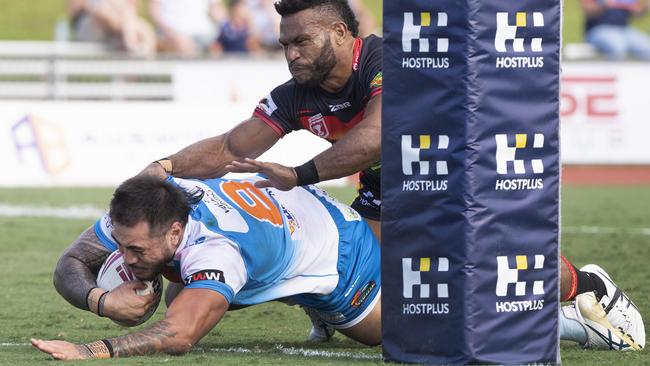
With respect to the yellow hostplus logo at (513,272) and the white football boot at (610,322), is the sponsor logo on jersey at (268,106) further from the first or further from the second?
the yellow hostplus logo at (513,272)

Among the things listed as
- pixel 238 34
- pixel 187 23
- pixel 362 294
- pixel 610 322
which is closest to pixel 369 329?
pixel 362 294

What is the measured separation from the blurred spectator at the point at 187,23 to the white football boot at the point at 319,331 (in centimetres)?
1330

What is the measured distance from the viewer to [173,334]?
18.2 feet

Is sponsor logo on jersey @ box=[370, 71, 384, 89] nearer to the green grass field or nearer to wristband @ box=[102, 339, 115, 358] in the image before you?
the green grass field

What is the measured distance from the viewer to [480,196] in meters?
5.11

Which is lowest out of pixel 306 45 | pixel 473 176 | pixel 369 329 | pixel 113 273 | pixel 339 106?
pixel 369 329

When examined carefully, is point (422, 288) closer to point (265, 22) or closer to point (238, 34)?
point (238, 34)

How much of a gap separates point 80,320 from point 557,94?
11.1ft

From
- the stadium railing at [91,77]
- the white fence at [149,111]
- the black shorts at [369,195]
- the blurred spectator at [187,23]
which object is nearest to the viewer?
the black shorts at [369,195]

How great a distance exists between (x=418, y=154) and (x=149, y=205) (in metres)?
1.26

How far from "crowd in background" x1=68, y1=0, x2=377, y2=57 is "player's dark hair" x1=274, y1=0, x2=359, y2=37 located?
12548 millimetres

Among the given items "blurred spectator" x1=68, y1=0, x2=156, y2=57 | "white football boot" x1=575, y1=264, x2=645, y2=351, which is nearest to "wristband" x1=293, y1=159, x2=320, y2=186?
"white football boot" x1=575, y1=264, x2=645, y2=351

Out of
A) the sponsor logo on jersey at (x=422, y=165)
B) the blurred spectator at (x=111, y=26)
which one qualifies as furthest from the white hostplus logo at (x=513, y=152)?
the blurred spectator at (x=111, y=26)

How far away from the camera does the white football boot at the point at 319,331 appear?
269 inches
